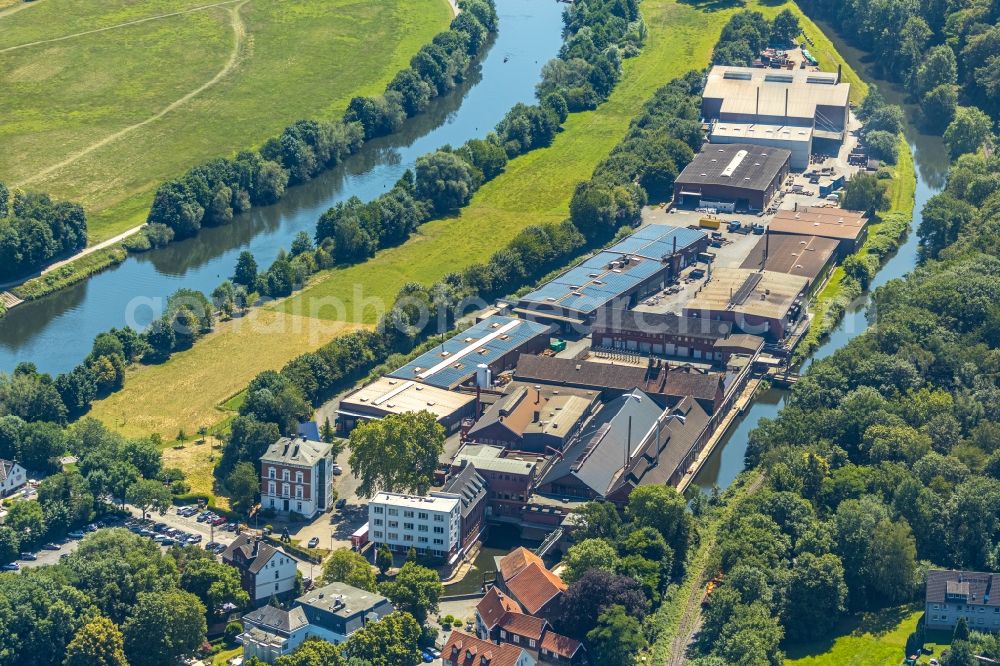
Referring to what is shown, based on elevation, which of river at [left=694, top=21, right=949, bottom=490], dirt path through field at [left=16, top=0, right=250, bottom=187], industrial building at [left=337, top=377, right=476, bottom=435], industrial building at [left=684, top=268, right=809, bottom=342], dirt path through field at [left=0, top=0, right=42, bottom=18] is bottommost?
river at [left=694, top=21, right=949, bottom=490]

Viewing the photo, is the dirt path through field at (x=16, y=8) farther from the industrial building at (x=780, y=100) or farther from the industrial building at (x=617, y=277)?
the industrial building at (x=617, y=277)

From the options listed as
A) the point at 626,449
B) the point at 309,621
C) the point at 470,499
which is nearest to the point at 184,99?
the point at 626,449

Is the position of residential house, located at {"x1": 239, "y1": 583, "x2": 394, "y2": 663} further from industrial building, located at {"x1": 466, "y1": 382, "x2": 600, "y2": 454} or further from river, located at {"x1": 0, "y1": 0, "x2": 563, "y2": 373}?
river, located at {"x1": 0, "y1": 0, "x2": 563, "y2": 373}

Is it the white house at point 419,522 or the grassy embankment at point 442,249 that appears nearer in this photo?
the white house at point 419,522

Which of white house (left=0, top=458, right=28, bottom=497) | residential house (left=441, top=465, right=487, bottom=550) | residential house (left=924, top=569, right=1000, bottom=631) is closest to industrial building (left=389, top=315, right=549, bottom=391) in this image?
residential house (left=441, top=465, right=487, bottom=550)

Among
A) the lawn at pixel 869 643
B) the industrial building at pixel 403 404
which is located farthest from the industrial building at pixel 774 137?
the lawn at pixel 869 643

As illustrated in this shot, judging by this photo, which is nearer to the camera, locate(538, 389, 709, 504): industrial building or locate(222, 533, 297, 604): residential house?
locate(222, 533, 297, 604): residential house

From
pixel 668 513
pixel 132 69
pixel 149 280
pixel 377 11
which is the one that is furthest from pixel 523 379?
pixel 377 11
